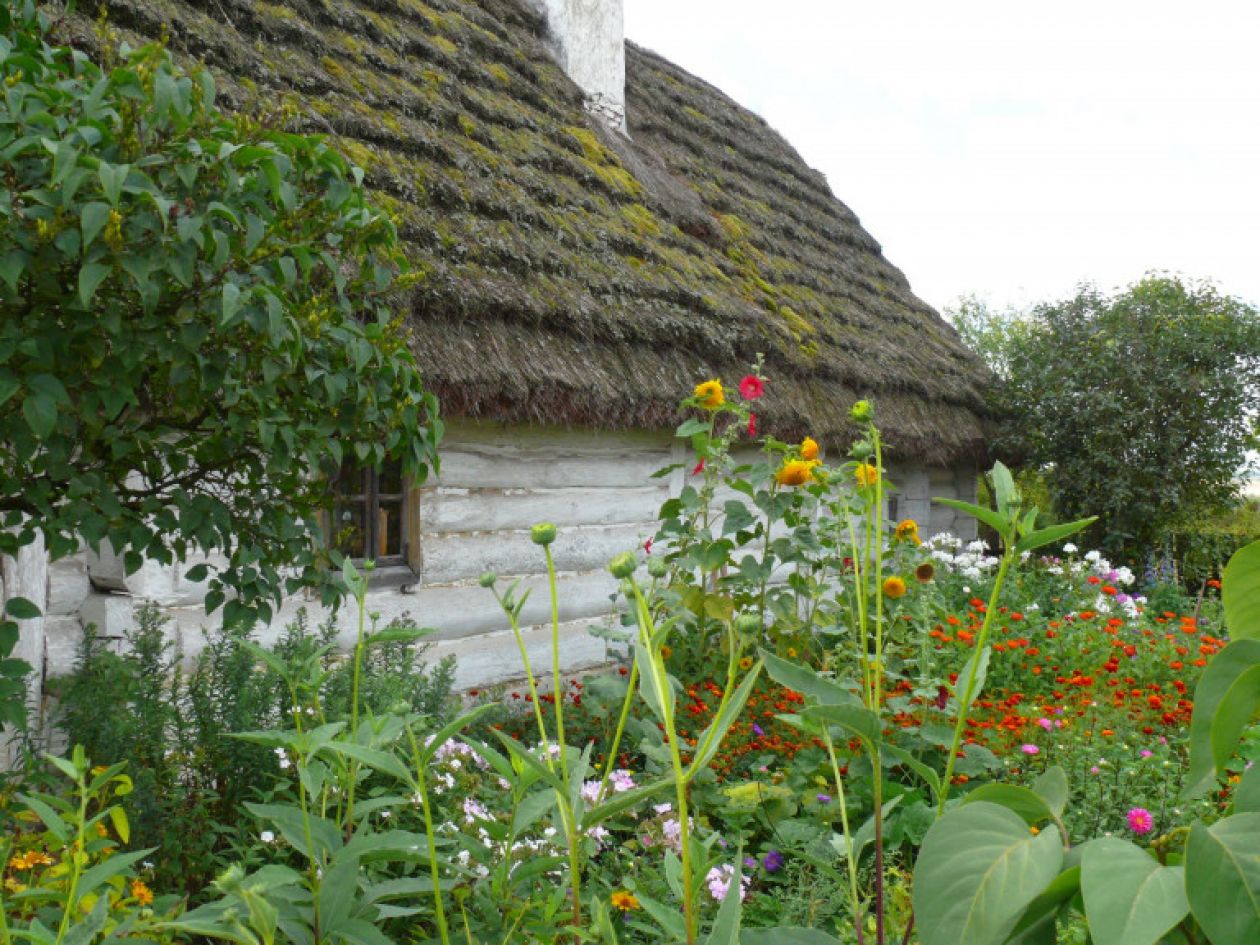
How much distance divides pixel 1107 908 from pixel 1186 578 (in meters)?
11.9

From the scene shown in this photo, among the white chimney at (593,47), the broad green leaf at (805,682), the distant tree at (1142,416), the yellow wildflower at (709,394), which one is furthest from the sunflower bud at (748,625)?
the distant tree at (1142,416)

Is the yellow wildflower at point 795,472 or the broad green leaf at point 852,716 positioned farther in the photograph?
the yellow wildflower at point 795,472

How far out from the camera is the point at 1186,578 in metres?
11.0

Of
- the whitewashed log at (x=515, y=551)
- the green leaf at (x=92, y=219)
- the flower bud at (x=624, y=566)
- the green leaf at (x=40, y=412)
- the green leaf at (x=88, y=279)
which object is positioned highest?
the green leaf at (x=92, y=219)

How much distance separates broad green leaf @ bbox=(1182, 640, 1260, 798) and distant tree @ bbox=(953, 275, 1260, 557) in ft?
33.4

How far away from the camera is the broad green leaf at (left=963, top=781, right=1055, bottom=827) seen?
2.46 ft

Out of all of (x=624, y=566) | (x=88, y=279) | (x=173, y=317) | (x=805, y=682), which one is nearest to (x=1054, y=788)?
(x=805, y=682)

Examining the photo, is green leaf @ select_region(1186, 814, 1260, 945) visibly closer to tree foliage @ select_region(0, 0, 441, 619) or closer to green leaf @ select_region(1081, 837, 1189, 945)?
green leaf @ select_region(1081, 837, 1189, 945)

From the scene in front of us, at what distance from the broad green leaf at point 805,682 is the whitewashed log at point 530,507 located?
3.91 meters

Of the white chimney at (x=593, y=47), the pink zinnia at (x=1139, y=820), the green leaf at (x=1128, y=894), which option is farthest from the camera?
the white chimney at (x=593, y=47)

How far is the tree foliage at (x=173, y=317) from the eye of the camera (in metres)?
1.91

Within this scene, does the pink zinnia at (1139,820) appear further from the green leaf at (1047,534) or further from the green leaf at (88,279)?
the green leaf at (88,279)

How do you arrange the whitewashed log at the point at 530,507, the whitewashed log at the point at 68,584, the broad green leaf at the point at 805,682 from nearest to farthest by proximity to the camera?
the broad green leaf at the point at 805,682 < the whitewashed log at the point at 68,584 < the whitewashed log at the point at 530,507

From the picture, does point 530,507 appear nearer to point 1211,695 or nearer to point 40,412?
point 40,412
